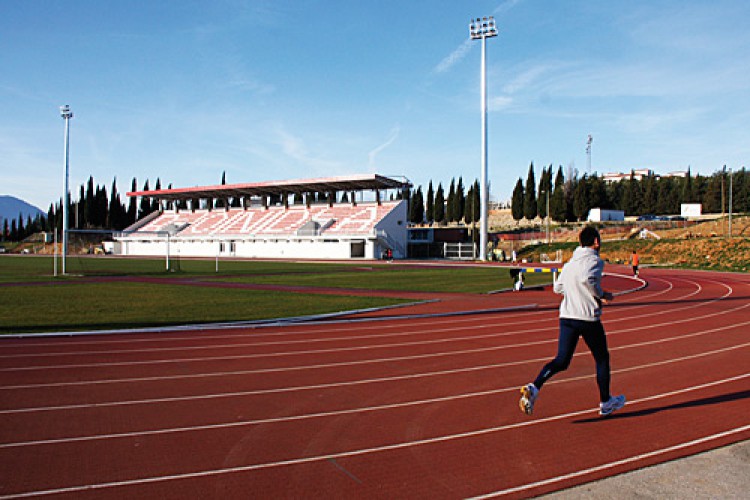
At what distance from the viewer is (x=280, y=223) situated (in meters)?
68.2

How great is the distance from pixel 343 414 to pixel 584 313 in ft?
8.43

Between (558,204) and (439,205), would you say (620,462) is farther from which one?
(439,205)

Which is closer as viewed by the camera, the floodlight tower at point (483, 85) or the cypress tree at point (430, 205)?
the floodlight tower at point (483, 85)

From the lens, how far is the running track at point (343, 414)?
4.07m

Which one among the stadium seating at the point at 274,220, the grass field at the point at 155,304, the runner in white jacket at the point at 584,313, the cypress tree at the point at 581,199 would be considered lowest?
the grass field at the point at 155,304

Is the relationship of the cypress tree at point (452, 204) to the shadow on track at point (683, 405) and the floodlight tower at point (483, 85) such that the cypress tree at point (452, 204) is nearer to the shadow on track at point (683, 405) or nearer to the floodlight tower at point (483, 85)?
the floodlight tower at point (483, 85)

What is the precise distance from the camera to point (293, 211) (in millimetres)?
70938

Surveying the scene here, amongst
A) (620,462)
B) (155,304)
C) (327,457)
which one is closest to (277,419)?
(327,457)

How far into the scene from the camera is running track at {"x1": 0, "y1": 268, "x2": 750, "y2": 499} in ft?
13.3

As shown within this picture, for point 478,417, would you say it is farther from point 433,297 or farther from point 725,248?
point 725,248

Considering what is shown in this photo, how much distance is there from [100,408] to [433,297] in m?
13.5

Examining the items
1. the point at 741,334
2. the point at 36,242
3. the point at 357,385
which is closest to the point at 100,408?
the point at 357,385

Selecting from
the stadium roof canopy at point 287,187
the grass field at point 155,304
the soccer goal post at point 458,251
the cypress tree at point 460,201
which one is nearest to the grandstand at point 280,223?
the stadium roof canopy at point 287,187

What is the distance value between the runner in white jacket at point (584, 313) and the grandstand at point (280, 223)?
52.3m
